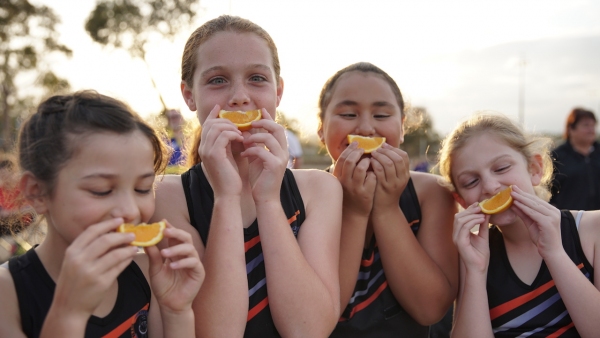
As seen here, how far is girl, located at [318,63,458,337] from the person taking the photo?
3023 mm

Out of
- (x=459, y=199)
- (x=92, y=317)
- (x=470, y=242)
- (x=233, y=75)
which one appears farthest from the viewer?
(x=459, y=199)

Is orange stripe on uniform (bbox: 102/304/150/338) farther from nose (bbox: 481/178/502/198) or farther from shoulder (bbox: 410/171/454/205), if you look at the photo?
nose (bbox: 481/178/502/198)

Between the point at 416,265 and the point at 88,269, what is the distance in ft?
6.26

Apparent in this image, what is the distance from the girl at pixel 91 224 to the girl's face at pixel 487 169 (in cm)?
186

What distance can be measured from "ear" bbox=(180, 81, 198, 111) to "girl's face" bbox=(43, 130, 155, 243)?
2.83 ft

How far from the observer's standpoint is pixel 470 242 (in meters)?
3.00

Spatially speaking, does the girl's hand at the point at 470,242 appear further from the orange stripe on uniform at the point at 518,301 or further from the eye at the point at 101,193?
the eye at the point at 101,193

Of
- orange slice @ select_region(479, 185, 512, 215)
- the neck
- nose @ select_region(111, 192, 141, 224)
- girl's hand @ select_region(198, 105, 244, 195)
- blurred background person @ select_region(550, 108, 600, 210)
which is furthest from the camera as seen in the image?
blurred background person @ select_region(550, 108, 600, 210)

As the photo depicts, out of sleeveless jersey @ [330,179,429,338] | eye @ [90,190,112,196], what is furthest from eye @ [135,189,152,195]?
sleeveless jersey @ [330,179,429,338]

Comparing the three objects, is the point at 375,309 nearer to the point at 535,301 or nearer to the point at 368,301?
the point at 368,301

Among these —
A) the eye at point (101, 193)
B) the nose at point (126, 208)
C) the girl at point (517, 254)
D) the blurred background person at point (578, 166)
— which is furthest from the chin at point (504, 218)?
the blurred background person at point (578, 166)

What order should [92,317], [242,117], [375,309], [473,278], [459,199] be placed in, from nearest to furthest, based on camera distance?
[92,317] < [242,117] < [473,278] < [375,309] < [459,199]

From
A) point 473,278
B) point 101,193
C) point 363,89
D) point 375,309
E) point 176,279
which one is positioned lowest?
point 375,309

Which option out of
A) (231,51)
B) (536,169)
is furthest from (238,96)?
(536,169)
